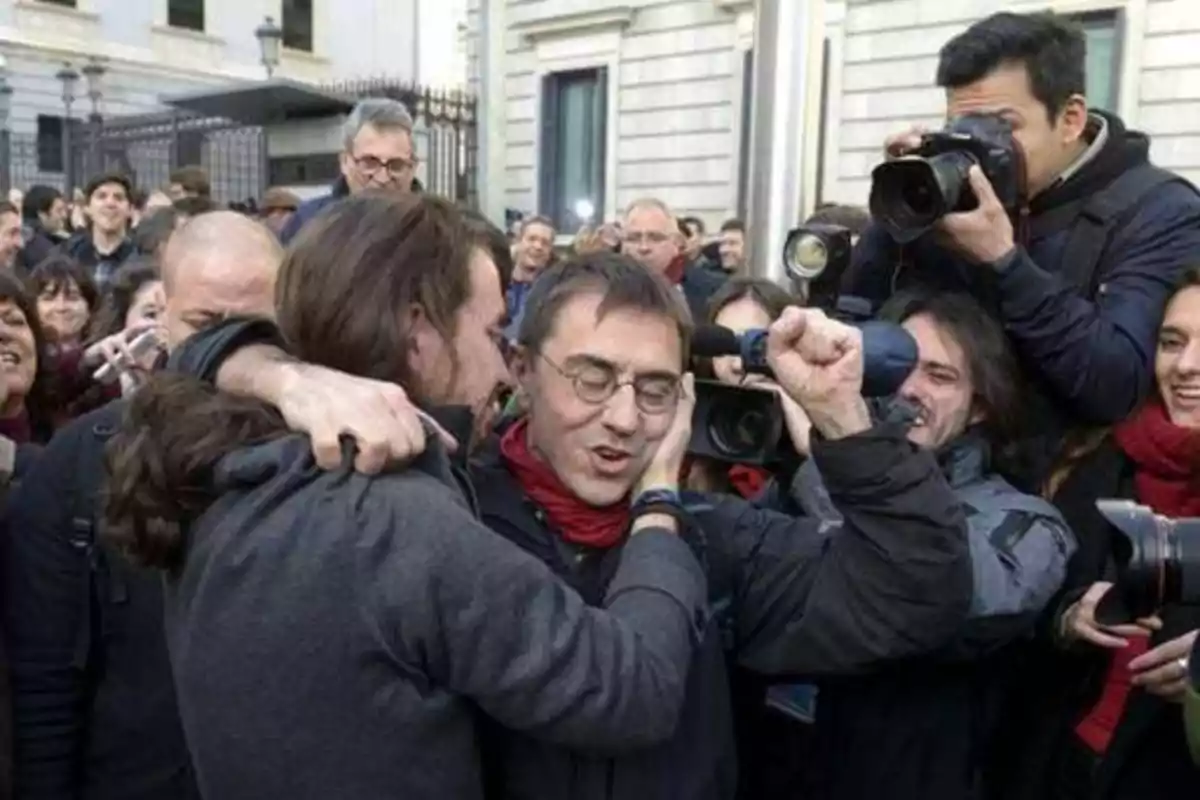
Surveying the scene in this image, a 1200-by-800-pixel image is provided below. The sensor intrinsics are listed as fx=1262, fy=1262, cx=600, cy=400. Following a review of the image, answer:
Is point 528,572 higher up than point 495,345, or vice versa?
point 495,345

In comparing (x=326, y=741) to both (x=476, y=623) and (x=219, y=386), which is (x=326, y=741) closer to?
(x=476, y=623)

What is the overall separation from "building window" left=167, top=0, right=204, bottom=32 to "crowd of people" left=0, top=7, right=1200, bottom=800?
29.4m

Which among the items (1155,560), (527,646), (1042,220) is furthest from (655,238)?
(527,646)

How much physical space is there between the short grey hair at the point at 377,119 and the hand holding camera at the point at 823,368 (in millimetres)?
3014

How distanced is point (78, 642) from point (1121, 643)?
5.73 feet

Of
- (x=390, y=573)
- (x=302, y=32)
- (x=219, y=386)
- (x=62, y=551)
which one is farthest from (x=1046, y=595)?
(x=302, y=32)

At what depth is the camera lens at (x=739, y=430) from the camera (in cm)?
186

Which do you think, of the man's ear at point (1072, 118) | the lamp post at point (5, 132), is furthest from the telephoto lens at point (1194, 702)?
the lamp post at point (5, 132)

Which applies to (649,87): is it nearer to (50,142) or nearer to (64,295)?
(64,295)

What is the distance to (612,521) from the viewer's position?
5.54 feet

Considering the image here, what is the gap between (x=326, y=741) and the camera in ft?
4.33

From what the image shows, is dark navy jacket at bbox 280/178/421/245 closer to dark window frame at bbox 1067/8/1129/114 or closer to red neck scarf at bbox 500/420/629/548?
red neck scarf at bbox 500/420/629/548

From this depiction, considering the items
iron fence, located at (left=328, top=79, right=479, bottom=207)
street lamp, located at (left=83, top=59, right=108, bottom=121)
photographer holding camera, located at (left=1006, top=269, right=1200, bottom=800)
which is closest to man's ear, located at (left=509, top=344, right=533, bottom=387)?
photographer holding camera, located at (left=1006, top=269, right=1200, bottom=800)

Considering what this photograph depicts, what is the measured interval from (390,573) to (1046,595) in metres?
1.16
